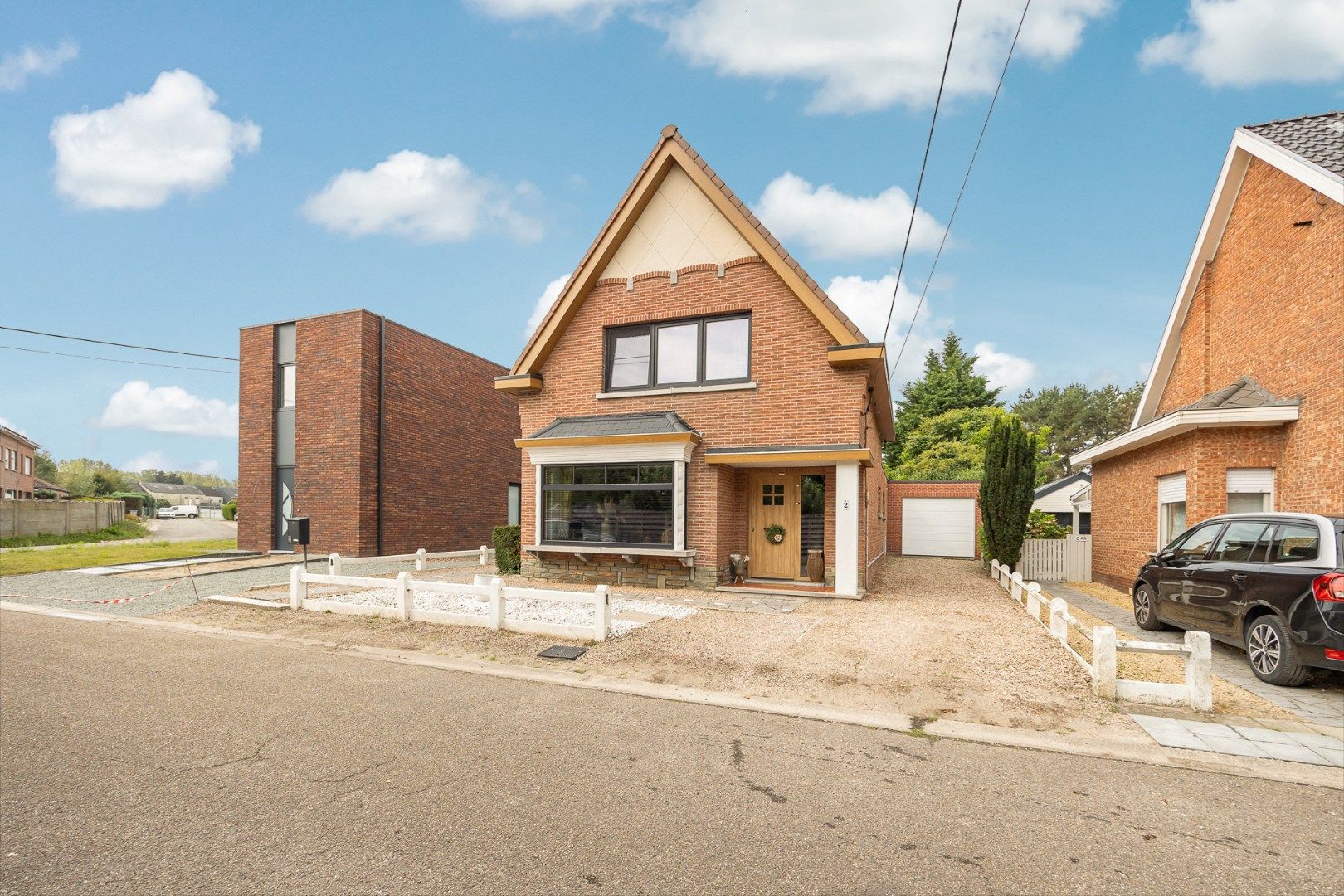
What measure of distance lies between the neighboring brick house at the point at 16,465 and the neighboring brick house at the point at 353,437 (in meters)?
34.2

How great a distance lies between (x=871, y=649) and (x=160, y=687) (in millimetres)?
7671

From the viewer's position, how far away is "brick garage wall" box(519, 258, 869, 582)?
1178 centimetres

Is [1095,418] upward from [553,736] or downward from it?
upward

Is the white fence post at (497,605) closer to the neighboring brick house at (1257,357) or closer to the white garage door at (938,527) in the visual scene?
the neighboring brick house at (1257,357)

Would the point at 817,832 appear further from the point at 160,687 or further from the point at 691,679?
the point at 160,687

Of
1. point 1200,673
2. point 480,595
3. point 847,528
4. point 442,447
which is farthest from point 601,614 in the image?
point 442,447

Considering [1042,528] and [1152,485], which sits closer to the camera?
[1152,485]

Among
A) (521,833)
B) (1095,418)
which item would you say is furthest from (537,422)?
(1095,418)

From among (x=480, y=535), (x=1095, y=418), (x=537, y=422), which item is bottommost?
(x=480, y=535)

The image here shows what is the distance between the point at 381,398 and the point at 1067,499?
3060 cm

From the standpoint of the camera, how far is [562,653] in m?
7.61

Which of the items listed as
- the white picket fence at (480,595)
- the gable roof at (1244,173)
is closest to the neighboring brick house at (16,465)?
the white picket fence at (480,595)

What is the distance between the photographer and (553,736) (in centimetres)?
Answer: 499

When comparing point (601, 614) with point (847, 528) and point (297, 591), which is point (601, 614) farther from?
Answer: point (297, 591)
